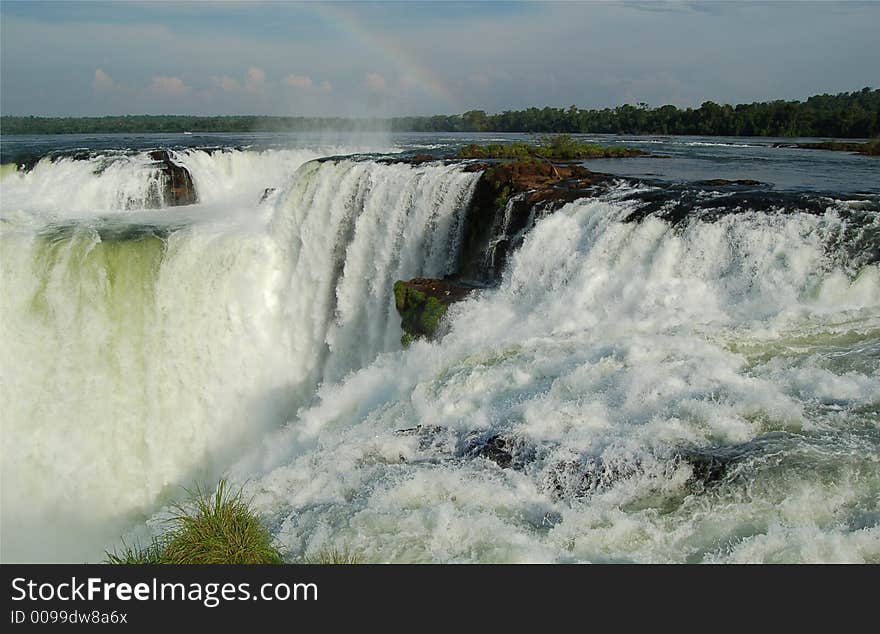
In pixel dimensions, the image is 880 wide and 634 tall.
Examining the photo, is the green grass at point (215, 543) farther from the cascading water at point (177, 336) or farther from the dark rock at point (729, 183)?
the dark rock at point (729, 183)

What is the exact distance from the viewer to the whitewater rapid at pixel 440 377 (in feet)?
18.1

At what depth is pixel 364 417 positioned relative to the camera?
9312mm

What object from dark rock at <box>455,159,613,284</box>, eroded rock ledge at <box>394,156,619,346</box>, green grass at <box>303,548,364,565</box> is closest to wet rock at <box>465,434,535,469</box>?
green grass at <box>303,548,364,565</box>

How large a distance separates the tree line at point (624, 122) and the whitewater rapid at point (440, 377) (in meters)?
23.9

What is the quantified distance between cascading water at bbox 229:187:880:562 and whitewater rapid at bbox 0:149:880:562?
27mm

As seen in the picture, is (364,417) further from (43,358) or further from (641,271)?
(43,358)

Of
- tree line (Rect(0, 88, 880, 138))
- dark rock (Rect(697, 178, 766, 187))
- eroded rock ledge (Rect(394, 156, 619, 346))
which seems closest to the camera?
eroded rock ledge (Rect(394, 156, 619, 346))

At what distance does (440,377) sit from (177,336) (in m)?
7.56

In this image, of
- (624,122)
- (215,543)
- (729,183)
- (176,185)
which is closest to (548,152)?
(729,183)

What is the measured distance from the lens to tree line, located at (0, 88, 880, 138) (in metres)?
33.5

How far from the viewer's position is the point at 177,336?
14.4 meters

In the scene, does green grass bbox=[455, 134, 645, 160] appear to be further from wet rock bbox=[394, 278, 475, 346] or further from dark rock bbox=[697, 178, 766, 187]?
wet rock bbox=[394, 278, 475, 346]

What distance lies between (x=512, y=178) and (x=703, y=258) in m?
4.56
